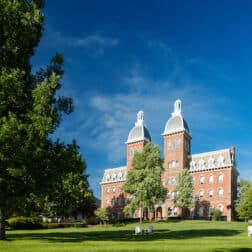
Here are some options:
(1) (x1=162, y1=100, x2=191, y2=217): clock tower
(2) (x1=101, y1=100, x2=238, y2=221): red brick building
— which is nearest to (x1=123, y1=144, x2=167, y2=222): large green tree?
(2) (x1=101, y1=100, x2=238, y2=221): red brick building

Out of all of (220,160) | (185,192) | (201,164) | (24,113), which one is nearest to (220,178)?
(220,160)

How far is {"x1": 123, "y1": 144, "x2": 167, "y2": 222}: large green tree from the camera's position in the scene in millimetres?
58031

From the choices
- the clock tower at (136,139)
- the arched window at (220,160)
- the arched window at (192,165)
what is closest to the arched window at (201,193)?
the arched window at (192,165)

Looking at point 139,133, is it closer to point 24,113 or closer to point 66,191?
point 66,191

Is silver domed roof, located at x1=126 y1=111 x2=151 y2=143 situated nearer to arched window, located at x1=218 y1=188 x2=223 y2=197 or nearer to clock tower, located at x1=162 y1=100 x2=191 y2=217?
clock tower, located at x1=162 y1=100 x2=191 y2=217

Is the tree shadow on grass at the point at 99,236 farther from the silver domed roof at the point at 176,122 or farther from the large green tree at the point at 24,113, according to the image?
the silver domed roof at the point at 176,122

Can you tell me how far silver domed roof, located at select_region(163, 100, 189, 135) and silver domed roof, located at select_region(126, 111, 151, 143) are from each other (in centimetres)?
642

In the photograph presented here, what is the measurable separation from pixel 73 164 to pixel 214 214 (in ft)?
159

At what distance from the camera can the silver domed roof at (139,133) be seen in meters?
87.9

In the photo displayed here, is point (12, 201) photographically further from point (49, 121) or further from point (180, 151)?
point (180, 151)

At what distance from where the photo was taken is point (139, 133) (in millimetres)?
88812

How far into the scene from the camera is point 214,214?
67250 mm

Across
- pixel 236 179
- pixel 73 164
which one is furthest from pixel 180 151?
pixel 73 164

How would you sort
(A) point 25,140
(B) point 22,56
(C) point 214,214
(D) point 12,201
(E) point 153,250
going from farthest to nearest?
(C) point 214,214, (B) point 22,56, (D) point 12,201, (A) point 25,140, (E) point 153,250
